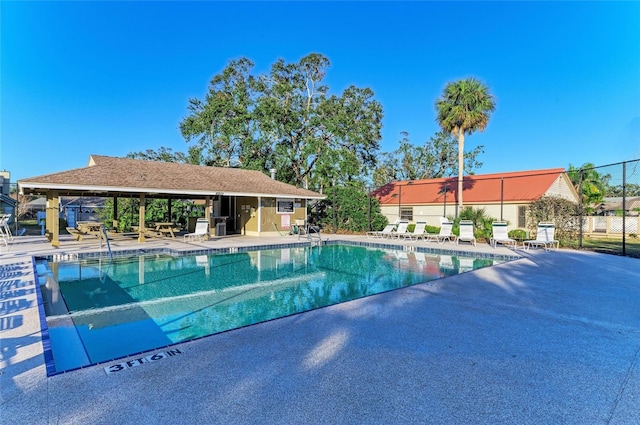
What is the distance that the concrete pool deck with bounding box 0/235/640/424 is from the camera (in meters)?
2.41

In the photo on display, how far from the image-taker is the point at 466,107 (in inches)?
642

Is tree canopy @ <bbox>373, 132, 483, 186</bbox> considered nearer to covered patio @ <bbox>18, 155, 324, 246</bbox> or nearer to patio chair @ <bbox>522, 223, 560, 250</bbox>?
covered patio @ <bbox>18, 155, 324, 246</bbox>

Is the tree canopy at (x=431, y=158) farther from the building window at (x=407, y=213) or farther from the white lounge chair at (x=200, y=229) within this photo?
the white lounge chair at (x=200, y=229)

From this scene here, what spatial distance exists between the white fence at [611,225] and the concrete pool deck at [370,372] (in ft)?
67.7

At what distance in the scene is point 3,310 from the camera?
15.0 ft

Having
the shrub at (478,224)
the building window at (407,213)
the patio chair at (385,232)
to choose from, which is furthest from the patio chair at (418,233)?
the building window at (407,213)

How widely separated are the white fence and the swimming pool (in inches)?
628

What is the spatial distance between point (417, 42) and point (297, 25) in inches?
268

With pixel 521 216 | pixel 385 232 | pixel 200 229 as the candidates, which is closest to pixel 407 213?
pixel 521 216

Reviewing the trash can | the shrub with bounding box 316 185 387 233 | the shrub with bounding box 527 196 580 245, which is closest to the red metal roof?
the shrub with bounding box 527 196 580 245

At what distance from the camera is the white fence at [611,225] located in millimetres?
20872

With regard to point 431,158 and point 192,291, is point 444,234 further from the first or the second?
point 431,158

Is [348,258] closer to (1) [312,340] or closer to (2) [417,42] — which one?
(1) [312,340]

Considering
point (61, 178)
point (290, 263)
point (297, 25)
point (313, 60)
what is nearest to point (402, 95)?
point (313, 60)
